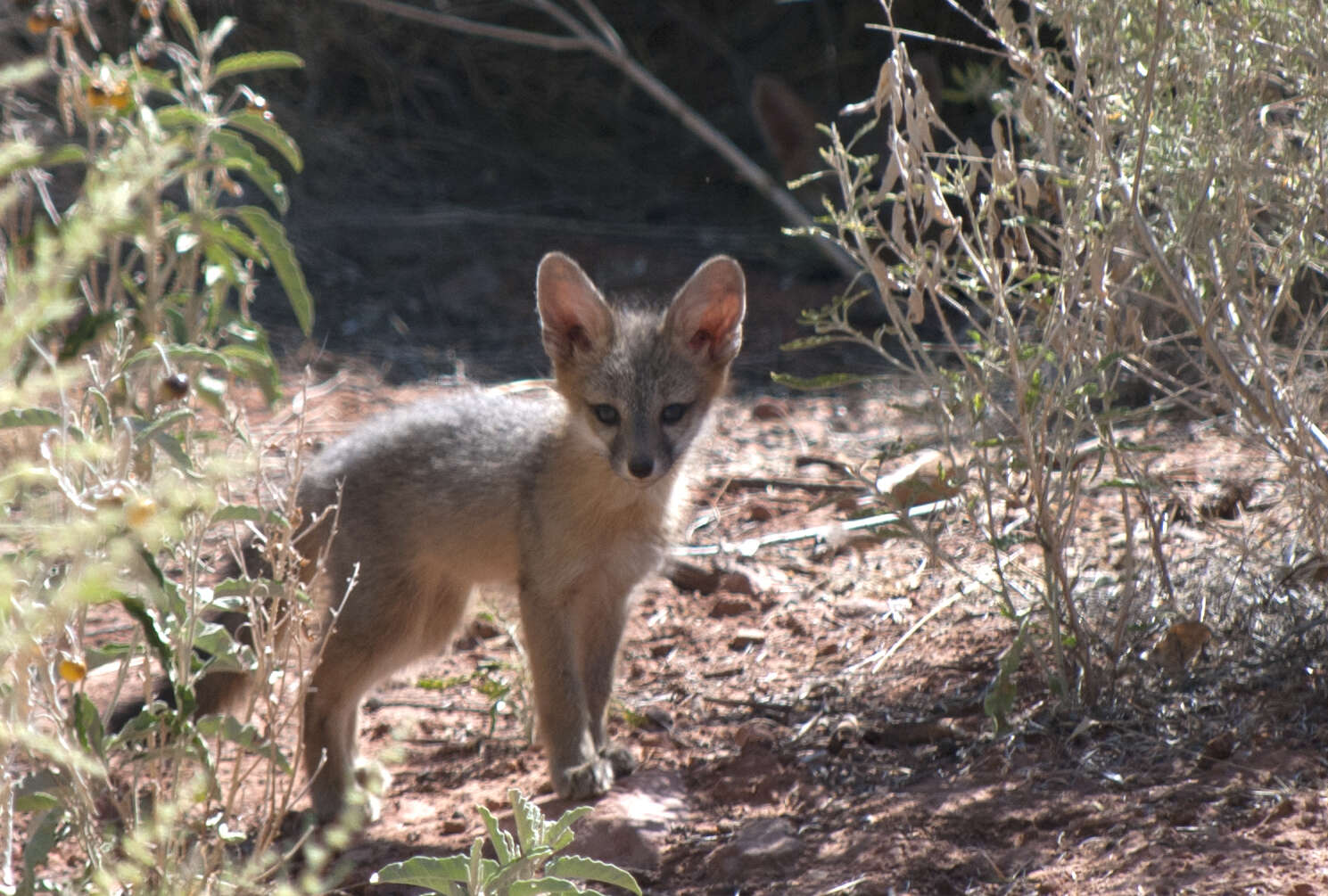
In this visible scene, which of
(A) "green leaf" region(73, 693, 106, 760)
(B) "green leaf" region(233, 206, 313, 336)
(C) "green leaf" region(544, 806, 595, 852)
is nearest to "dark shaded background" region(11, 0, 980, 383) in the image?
(B) "green leaf" region(233, 206, 313, 336)

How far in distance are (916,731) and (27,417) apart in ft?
7.81

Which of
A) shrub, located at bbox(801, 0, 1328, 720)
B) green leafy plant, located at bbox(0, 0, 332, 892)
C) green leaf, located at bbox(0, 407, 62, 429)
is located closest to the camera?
green leafy plant, located at bbox(0, 0, 332, 892)

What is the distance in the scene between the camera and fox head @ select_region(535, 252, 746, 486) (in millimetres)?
4203

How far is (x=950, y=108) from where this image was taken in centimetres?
902

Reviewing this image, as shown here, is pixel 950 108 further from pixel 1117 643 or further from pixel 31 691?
pixel 31 691

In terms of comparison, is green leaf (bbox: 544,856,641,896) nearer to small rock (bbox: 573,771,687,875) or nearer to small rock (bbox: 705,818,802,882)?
small rock (bbox: 705,818,802,882)

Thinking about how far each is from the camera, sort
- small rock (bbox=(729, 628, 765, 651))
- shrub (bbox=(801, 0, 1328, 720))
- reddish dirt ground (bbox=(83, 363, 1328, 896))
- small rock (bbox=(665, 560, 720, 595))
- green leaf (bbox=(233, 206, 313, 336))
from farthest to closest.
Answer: small rock (bbox=(665, 560, 720, 595)) < small rock (bbox=(729, 628, 765, 651)) < green leaf (bbox=(233, 206, 313, 336)) < shrub (bbox=(801, 0, 1328, 720)) < reddish dirt ground (bbox=(83, 363, 1328, 896))

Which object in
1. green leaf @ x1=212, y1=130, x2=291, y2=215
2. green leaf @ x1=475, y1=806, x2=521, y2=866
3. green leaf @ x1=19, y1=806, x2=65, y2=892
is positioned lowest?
green leaf @ x1=19, y1=806, x2=65, y2=892

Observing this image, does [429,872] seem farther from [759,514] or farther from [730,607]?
[759,514]

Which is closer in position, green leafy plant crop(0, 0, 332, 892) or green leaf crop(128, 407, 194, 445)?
green leafy plant crop(0, 0, 332, 892)

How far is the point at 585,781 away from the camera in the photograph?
3.88 m

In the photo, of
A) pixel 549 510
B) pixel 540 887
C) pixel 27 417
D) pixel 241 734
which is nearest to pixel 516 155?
pixel 549 510

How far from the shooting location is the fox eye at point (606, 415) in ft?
13.8

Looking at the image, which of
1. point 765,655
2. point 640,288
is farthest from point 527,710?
point 640,288
